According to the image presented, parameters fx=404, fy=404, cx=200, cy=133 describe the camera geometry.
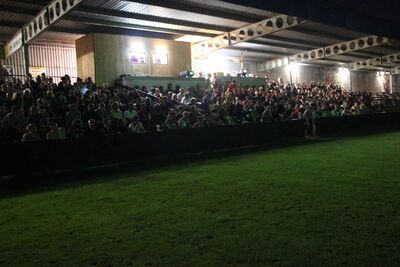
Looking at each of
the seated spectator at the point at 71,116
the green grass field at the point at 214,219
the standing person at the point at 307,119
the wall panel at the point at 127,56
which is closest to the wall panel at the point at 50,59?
the wall panel at the point at 127,56

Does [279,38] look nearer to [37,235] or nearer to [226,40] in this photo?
[226,40]

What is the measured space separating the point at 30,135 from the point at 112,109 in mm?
4044

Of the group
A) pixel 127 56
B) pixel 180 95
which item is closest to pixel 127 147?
pixel 180 95

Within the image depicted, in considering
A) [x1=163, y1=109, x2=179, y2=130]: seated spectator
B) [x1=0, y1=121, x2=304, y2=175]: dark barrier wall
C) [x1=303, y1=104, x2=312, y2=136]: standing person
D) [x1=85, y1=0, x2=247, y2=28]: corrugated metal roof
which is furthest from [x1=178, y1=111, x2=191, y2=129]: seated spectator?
[x1=303, y1=104, x2=312, y2=136]: standing person

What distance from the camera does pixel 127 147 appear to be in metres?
12.5

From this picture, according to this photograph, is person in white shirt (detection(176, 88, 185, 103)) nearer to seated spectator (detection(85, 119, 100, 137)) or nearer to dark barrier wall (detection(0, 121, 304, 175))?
dark barrier wall (detection(0, 121, 304, 175))

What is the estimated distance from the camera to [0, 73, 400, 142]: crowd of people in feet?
38.9

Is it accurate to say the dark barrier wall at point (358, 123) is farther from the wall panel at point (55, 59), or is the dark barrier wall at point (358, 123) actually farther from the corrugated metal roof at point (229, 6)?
the wall panel at point (55, 59)

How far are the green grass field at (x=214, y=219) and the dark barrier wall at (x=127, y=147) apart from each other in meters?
1.62

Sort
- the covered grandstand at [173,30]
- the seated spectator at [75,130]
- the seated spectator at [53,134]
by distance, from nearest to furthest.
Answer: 1. the seated spectator at [53,134]
2. the seated spectator at [75,130]
3. the covered grandstand at [173,30]

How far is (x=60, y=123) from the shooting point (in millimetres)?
Answer: 14016

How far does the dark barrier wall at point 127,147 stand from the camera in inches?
410

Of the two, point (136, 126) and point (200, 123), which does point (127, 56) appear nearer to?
point (200, 123)

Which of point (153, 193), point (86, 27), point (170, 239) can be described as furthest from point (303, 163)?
point (86, 27)
